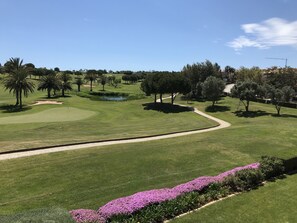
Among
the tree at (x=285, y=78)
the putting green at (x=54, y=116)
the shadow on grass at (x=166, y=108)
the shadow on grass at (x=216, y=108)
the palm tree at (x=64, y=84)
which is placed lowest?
the putting green at (x=54, y=116)

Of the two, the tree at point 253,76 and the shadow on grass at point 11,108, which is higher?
the tree at point 253,76

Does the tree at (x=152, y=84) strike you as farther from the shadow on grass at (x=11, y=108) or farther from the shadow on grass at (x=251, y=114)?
the shadow on grass at (x=11, y=108)

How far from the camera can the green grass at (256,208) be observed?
12117mm

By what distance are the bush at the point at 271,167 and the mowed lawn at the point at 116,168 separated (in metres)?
1.33

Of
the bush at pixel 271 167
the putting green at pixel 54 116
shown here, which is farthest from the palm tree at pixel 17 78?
the bush at pixel 271 167

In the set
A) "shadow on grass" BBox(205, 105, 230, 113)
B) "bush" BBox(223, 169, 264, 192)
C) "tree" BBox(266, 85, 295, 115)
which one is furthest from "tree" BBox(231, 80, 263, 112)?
"bush" BBox(223, 169, 264, 192)

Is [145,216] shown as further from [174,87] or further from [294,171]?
[174,87]

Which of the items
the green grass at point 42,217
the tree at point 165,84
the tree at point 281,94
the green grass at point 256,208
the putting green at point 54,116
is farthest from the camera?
the tree at point 165,84

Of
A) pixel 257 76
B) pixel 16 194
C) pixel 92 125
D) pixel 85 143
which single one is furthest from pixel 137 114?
pixel 257 76

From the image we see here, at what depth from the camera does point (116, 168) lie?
1767cm

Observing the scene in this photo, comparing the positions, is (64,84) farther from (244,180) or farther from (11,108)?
(244,180)

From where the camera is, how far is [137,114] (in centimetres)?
5378

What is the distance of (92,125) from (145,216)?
1050 inches

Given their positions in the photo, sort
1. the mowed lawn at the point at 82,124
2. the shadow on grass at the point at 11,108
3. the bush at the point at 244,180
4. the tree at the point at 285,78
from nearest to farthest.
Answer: the bush at the point at 244,180, the mowed lawn at the point at 82,124, the shadow on grass at the point at 11,108, the tree at the point at 285,78
